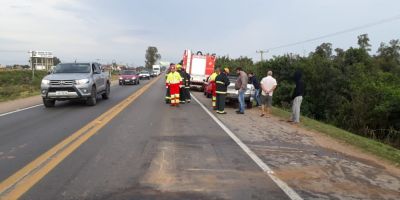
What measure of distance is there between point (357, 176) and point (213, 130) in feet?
17.5

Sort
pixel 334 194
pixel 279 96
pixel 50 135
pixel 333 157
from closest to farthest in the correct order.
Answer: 1. pixel 334 194
2. pixel 333 157
3. pixel 50 135
4. pixel 279 96

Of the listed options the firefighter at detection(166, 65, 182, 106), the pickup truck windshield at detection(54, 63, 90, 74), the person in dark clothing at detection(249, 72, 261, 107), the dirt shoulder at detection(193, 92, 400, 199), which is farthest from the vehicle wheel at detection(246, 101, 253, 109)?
the dirt shoulder at detection(193, 92, 400, 199)

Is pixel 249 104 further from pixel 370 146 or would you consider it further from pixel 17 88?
pixel 17 88

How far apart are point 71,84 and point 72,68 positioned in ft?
5.76

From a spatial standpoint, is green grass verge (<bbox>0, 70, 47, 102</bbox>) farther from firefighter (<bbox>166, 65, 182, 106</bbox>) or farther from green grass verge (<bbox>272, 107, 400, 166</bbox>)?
green grass verge (<bbox>272, 107, 400, 166</bbox>)

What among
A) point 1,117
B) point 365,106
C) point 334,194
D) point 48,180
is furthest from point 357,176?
point 365,106

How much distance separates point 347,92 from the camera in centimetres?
3566

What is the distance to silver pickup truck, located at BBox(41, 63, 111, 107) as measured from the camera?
1802cm

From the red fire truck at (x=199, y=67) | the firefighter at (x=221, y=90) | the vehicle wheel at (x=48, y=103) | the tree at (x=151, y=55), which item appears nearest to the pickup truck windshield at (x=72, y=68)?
the vehicle wheel at (x=48, y=103)

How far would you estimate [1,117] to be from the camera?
15.4 meters

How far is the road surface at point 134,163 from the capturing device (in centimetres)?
605

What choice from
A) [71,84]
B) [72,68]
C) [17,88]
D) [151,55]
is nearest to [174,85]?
[71,84]

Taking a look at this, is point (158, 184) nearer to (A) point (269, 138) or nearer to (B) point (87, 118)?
(A) point (269, 138)

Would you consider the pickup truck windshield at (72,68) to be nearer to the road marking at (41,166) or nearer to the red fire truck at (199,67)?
the road marking at (41,166)
